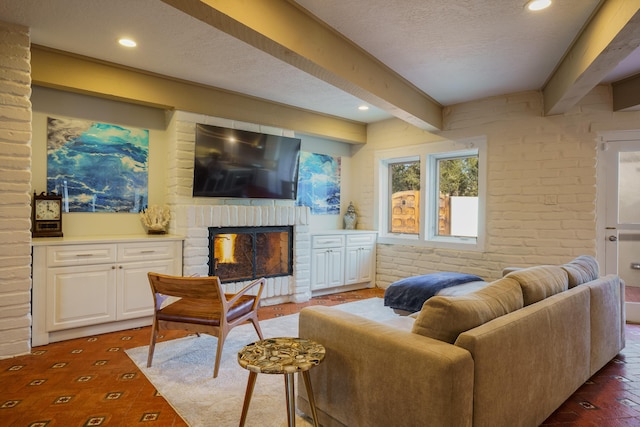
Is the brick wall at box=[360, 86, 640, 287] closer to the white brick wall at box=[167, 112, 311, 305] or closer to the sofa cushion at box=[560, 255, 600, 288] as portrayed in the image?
the sofa cushion at box=[560, 255, 600, 288]

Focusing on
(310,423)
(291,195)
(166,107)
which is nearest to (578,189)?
(291,195)

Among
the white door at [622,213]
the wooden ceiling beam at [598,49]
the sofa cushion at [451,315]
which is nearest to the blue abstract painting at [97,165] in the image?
the sofa cushion at [451,315]

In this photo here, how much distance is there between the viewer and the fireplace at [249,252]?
4238 millimetres

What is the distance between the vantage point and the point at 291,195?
16.3 feet


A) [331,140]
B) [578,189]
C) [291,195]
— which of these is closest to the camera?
[578,189]

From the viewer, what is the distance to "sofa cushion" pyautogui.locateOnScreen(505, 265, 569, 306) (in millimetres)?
2084

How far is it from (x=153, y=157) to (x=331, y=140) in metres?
2.63

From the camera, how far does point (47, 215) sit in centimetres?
348

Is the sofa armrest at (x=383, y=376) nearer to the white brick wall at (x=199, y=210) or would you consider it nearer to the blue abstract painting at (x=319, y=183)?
the white brick wall at (x=199, y=210)

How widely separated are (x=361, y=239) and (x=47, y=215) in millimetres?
3735

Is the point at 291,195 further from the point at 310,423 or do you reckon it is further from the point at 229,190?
the point at 310,423

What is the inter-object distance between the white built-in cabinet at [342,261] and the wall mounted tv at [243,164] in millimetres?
805

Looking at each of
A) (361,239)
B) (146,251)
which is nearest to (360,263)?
(361,239)

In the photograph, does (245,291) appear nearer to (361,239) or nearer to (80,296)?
(80,296)
